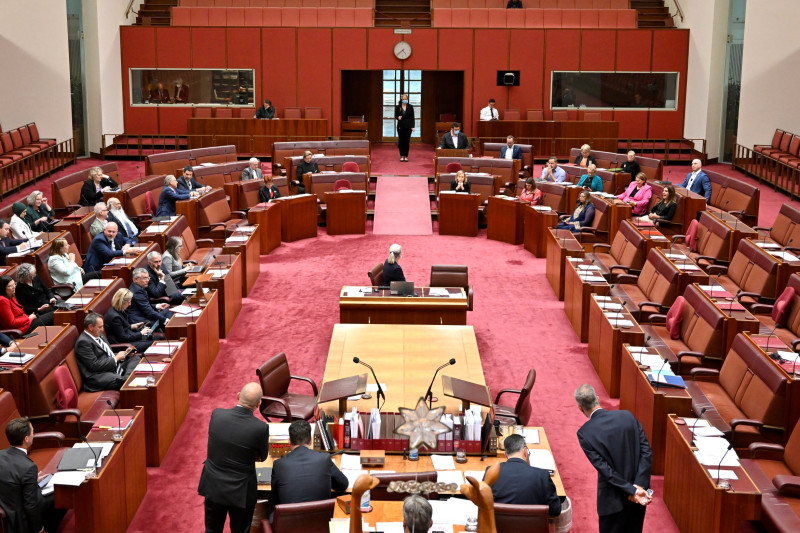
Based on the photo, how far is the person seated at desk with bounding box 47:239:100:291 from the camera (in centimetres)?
1066

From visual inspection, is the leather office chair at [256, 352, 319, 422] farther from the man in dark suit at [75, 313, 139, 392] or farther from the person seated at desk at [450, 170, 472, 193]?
the person seated at desk at [450, 170, 472, 193]

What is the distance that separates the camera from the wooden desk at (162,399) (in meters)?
7.66

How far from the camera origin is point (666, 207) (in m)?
14.3

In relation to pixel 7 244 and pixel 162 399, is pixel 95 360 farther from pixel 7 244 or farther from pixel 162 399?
pixel 7 244

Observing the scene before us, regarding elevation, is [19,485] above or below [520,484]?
below

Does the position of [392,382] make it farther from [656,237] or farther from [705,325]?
[656,237]

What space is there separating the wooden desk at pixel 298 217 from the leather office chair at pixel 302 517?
9840 mm

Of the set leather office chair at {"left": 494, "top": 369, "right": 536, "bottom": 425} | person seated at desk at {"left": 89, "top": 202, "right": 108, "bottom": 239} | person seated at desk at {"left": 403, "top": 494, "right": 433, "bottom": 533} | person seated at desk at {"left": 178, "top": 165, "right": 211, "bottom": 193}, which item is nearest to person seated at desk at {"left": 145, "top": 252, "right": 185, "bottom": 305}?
person seated at desk at {"left": 89, "top": 202, "right": 108, "bottom": 239}

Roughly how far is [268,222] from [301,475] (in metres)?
9.06

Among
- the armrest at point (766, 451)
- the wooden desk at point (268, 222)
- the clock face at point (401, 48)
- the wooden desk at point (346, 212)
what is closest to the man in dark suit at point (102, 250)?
the wooden desk at point (268, 222)

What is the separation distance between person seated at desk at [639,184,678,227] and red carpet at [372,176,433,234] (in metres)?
3.87

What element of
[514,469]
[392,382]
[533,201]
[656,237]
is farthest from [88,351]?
[533,201]

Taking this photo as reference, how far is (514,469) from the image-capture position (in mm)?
5609

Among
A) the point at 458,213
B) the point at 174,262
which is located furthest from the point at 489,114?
the point at 174,262
